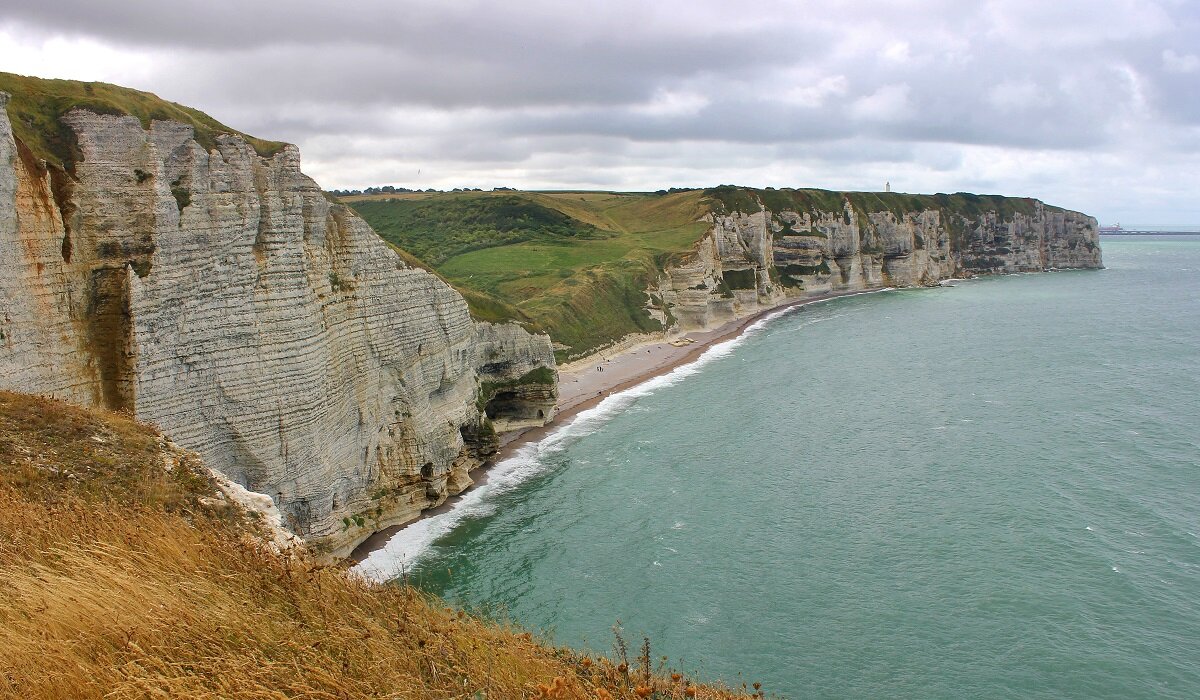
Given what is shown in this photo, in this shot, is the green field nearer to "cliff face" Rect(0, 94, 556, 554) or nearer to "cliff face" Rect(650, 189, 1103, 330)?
"cliff face" Rect(650, 189, 1103, 330)

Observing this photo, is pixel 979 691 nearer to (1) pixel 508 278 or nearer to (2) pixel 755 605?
(2) pixel 755 605

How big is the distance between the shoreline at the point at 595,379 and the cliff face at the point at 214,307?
3.01 metres

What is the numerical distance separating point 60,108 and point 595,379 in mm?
50685

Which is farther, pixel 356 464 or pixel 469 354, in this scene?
pixel 469 354

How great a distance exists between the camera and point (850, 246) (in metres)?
146

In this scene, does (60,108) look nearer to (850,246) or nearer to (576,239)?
(576,239)

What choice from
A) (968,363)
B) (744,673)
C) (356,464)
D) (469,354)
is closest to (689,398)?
(469,354)

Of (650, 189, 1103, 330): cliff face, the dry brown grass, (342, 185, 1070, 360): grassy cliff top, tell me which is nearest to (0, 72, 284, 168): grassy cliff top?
the dry brown grass

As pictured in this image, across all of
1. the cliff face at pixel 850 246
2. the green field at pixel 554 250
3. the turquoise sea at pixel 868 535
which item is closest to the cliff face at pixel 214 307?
the turquoise sea at pixel 868 535

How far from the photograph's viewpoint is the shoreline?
4184cm

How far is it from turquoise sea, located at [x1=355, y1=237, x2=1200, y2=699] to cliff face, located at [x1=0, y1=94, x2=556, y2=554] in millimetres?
5728

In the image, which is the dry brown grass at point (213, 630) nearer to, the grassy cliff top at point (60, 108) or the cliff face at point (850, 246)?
the grassy cliff top at point (60, 108)

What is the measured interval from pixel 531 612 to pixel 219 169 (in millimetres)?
19555

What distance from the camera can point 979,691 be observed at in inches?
1006
